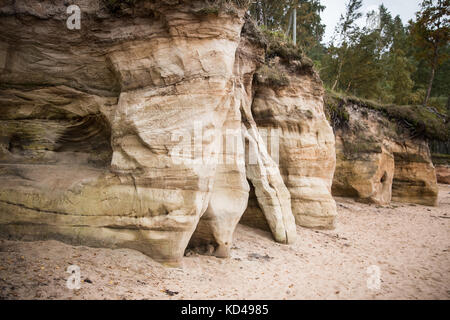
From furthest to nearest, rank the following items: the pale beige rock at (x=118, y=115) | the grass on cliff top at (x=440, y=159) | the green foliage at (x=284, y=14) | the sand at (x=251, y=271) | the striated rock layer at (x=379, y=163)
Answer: the grass on cliff top at (x=440, y=159), the green foliage at (x=284, y=14), the striated rock layer at (x=379, y=163), the pale beige rock at (x=118, y=115), the sand at (x=251, y=271)

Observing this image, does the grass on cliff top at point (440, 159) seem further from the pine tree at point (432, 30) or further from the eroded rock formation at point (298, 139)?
the eroded rock formation at point (298, 139)

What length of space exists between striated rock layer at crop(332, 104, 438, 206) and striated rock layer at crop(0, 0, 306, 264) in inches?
320

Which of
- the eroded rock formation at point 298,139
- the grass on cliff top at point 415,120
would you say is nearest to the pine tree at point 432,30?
the grass on cliff top at point 415,120

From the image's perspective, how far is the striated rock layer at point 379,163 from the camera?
474 inches

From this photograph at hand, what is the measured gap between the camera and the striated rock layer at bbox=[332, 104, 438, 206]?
12.0 meters

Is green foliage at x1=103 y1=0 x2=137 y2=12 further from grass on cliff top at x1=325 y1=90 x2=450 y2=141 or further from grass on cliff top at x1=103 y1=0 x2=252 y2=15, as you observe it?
grass on cliff top at x1=325 y1=90 x2=450 y2=141

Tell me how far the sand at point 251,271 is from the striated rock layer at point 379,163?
4.28 meters

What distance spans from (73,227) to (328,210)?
6.55 metres

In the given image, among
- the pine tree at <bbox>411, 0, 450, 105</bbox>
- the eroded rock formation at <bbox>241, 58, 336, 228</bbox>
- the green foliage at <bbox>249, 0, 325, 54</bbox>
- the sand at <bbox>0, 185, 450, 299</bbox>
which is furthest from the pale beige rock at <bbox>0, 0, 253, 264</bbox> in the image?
the pine tree at <bbox>411, 0, 450, 105</bbox>

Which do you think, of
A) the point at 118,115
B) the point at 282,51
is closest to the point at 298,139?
the point at 282,51
